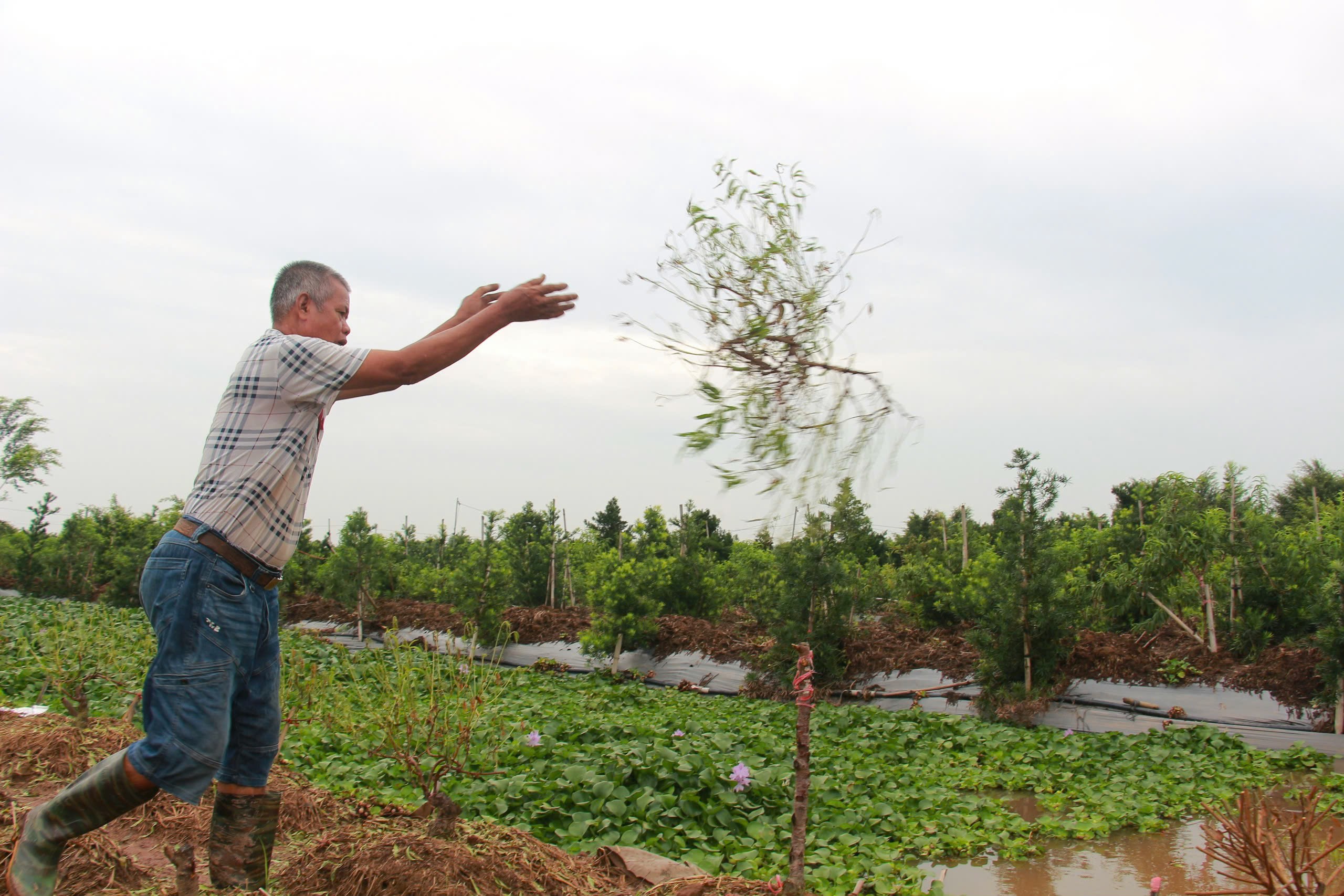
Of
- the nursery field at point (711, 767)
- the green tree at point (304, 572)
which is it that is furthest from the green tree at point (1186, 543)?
the green tree at point (304, 572)

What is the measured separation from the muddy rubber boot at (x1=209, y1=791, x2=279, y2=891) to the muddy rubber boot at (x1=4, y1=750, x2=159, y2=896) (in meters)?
0.39

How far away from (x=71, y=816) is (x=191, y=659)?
48cm

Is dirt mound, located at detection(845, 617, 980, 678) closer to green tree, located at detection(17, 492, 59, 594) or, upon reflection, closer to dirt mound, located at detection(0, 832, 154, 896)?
dirt mound, located at detection(0, 832, 154, 896)

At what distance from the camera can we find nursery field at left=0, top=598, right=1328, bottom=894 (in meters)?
3.62

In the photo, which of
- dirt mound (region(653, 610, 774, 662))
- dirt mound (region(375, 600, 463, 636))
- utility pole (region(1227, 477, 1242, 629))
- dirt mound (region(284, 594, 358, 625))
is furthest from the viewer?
dirt mound (region(284, 594, 358, 625))

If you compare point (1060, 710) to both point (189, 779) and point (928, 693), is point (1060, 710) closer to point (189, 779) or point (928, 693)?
point (928, 693)

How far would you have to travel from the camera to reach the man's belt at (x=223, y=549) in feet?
7.34

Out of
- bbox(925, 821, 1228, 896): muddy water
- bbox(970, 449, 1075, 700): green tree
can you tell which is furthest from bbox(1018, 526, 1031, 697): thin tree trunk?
bbox(925, 821, 1228, 896): muddy water

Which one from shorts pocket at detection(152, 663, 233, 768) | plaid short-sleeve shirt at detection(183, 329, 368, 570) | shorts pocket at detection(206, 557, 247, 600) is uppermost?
plaid short-sleeve shirt at detection(183, 329, 368, 570)

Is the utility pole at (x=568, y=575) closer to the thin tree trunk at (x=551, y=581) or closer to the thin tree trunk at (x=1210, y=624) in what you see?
the thin tree trunk at (x=551, y=581)

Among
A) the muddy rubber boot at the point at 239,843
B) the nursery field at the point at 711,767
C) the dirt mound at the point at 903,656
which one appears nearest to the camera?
the muddy rubber boot at the point at 239,843

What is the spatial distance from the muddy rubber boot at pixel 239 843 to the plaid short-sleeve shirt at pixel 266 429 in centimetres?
76

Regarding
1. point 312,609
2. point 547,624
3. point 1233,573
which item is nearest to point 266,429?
point 1233,573

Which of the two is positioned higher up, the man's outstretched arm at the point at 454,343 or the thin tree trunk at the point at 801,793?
the man's outstretched arm at the point at 454,343
